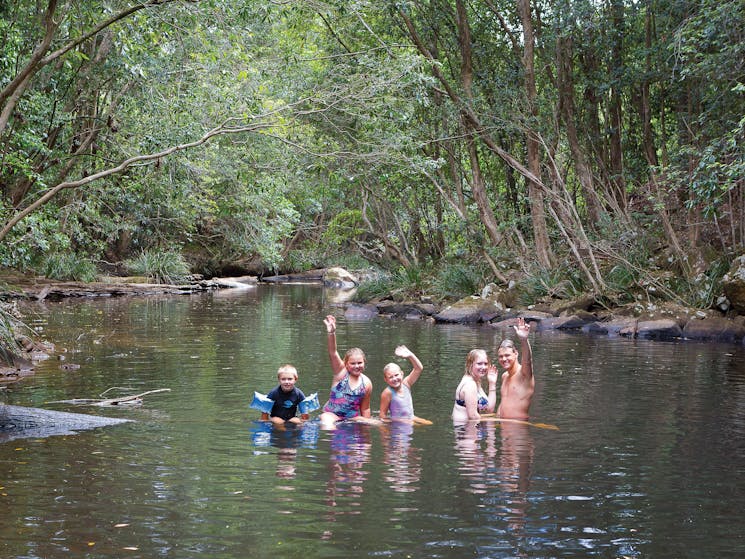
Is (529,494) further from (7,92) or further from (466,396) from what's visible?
(7,92)

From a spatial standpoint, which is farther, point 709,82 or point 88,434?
point 709,82

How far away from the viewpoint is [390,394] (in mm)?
10805

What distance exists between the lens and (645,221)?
26672 mm

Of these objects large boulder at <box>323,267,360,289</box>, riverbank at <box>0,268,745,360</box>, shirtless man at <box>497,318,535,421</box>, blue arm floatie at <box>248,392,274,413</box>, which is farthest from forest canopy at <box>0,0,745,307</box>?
large boulder at <box>323,267,360,289</box>

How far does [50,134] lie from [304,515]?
49.5 feet

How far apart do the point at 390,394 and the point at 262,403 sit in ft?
4.75

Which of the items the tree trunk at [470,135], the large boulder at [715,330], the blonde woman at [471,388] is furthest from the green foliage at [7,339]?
the tree trunk at [470,135]

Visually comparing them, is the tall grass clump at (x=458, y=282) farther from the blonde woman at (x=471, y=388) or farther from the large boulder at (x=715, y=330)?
the blonde woman at (x=471, y=388)

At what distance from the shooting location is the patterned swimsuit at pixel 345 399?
1088cm

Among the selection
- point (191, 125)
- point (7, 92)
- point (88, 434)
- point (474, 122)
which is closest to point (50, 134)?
point (191, 125)

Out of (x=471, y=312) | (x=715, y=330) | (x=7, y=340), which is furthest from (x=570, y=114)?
(x=7, y=340)

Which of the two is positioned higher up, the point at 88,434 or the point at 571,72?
the point at 571,72

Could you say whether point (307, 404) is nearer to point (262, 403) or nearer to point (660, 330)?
point (262, 403)

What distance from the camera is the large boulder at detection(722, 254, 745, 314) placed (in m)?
21.5
